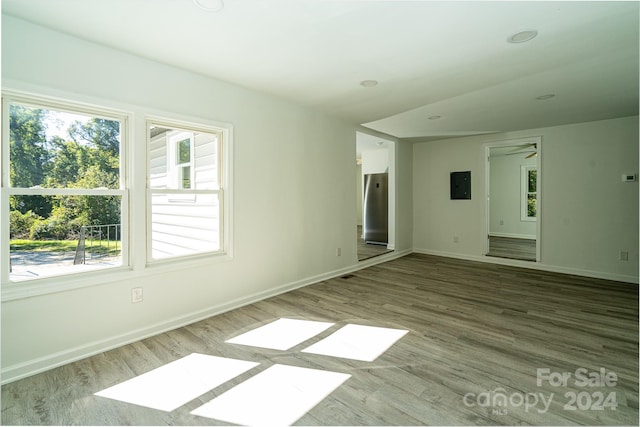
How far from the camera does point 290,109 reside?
13.0 ft

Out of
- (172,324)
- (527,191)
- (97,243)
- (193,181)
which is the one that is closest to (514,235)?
(527,191)

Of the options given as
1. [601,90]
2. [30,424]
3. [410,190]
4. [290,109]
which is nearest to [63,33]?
[290,109]

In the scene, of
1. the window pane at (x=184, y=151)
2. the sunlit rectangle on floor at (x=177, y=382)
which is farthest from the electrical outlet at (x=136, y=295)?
the window pane at (x=184, y=151)

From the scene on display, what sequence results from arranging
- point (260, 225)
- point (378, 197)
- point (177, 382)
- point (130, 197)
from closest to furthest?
point (177, 382) < point (130, 197) < point (260, 225) < point (378, 197)

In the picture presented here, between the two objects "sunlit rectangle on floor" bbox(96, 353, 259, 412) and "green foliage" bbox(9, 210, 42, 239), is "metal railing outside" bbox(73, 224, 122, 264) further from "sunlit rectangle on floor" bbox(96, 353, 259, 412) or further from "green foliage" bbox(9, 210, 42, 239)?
"sunlit rectangle on floor" bbox(96, 353, 259, 412)

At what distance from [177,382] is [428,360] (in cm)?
180

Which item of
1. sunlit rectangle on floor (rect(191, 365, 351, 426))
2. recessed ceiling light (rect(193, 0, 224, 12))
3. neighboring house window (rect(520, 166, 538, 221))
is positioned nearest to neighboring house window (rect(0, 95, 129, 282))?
recessed ceiling light (rect(193, 0, 224, 12))

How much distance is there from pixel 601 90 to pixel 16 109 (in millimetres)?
5549

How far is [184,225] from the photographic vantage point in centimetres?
320

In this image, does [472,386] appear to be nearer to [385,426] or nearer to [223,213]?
[385,426]

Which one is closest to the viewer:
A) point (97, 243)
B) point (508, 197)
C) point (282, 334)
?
point (97, 243)

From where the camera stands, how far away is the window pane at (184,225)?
2900mm

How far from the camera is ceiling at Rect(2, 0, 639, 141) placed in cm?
201

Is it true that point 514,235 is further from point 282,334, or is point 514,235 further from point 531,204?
point 282,334
